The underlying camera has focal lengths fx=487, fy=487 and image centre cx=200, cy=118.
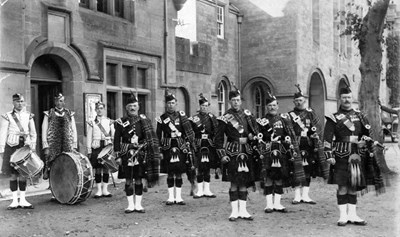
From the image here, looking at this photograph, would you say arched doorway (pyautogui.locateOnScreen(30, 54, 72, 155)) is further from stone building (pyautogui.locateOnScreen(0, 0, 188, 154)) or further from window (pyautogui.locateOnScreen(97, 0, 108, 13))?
window (pyautogui.locateOnScreen(97, 0, 108, 13))

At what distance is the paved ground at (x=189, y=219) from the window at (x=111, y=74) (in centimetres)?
517

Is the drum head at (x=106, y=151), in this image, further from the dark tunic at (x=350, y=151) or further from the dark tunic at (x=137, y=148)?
the dark tunic at (x=350, y=151)

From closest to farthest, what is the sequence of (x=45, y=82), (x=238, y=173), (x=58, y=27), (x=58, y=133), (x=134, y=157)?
(x=238, y=173) < (x=134, y=157) < (x=58, y=133) < (x=58, y=27) < (x=45, y=82)

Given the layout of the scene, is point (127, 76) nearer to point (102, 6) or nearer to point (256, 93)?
point (102, 6)

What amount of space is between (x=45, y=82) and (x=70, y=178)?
16.0 ft

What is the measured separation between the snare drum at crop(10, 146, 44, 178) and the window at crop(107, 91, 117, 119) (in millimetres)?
5615

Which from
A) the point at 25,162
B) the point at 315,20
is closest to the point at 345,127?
the point at 25,162

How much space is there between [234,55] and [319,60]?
18.7 ft

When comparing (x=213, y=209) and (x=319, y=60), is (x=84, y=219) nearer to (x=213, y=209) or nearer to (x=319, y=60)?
(x=213, y=209)

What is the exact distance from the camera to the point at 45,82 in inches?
516

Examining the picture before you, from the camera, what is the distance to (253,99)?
84.7ft

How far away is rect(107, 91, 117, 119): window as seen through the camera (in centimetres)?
1468

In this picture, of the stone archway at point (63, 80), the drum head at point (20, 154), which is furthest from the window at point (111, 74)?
the drum head at point (20, 154)

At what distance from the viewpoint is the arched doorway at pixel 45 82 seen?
12816mm
